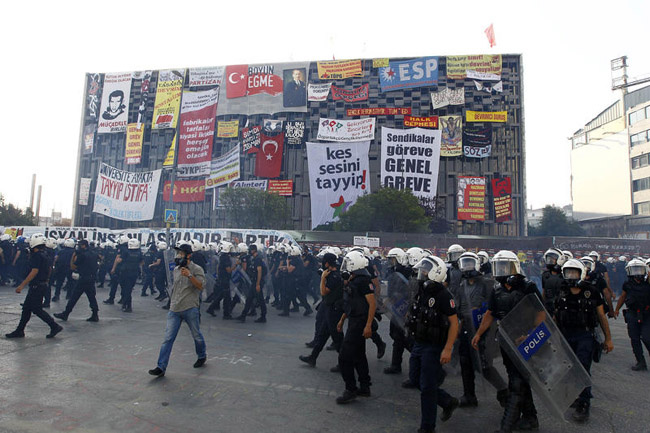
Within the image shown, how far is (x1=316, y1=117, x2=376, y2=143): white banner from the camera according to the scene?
42219 millimetres

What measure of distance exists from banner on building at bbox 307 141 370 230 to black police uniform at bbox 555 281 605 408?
119ft

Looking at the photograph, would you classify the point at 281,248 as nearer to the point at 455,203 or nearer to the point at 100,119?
the point at 455,203

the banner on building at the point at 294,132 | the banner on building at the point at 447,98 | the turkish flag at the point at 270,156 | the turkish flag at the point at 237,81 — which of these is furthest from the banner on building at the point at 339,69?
the banner on building at the point at 447,98

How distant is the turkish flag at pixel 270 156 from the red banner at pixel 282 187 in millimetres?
982

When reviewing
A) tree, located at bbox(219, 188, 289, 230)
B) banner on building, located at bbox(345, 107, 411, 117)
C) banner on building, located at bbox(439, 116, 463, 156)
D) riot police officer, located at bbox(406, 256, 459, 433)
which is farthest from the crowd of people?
banner on building, located at bbox(345, 107, 411, 117)

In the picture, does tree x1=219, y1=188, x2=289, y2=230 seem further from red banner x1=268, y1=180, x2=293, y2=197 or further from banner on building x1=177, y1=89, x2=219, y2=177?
banner on building x1=177, y1=89, x2=219, y2=177

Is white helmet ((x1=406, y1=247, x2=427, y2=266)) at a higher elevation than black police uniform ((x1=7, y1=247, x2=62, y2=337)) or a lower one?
higher

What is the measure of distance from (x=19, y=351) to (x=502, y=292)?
6.81 m

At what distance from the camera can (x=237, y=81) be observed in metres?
45.8

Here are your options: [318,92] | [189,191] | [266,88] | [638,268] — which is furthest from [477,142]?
[638,268]

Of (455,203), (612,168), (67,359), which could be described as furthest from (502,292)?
(612,168)

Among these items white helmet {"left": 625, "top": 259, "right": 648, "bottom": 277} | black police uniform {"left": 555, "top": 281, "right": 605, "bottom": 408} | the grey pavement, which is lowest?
the grey pavement

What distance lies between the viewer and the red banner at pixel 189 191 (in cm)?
4491

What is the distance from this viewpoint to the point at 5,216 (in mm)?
42969
